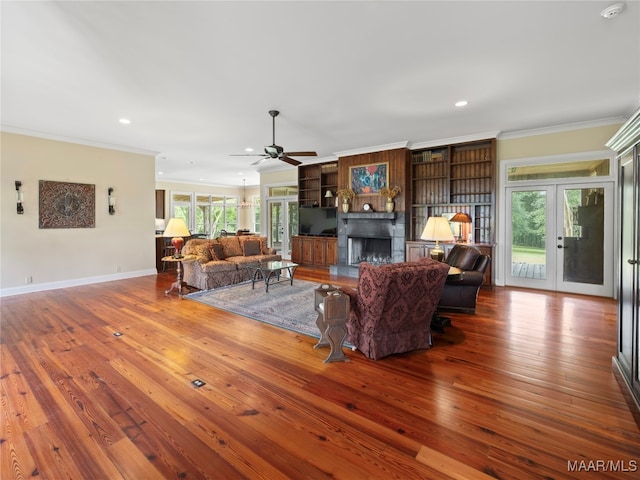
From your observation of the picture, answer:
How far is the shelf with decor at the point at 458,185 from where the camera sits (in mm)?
6059

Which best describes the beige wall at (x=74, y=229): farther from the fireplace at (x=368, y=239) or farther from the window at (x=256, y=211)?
the window at (x=256, y=211)

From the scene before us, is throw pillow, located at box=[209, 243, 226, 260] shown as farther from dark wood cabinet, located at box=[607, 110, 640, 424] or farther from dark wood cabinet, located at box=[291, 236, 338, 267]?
dark wood cabinet, located at box=[607, 110, 640, 424]

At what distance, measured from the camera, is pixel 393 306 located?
274cm

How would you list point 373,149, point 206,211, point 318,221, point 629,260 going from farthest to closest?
point 206,211 → point 318,221 → point 373,149 → point 629,260

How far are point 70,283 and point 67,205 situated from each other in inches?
60.9

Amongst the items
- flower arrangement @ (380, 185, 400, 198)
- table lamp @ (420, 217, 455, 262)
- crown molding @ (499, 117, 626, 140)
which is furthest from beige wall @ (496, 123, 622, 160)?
table lamp @ (420, 217, 455, 262)

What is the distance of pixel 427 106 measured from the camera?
4.43m

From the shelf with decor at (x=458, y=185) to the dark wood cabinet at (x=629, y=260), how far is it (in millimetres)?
3348

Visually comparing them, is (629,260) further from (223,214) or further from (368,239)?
(223,214)

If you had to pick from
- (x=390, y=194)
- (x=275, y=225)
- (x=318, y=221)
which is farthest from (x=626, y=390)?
(x=275, y=225)

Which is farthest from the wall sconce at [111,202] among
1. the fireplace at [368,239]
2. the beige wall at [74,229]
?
the fireplace at [368,239]

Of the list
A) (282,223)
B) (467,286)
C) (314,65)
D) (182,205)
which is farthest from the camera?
(182,205)

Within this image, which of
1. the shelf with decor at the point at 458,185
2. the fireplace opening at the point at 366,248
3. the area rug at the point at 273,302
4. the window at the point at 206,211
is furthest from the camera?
the window at the point at 206,211

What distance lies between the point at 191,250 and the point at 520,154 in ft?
22.0
